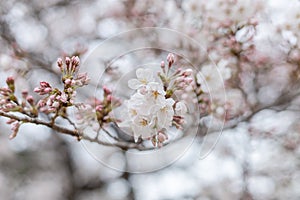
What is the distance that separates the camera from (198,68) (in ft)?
3.68

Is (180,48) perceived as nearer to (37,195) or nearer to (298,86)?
(298,86)

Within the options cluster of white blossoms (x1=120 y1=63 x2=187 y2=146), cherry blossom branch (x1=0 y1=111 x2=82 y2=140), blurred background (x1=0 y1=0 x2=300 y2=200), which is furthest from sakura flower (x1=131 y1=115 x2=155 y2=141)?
blurred background (x1=0 y1=0 x2=300 y2=200)

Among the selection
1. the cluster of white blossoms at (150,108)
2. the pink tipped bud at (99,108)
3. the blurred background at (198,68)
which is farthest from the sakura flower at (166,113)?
the blurred background at (198,68)

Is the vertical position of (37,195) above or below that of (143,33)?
below

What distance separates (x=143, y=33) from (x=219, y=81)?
546 mm

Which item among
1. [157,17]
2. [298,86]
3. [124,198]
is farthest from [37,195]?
[298,86]

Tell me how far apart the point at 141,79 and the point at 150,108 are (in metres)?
0.07

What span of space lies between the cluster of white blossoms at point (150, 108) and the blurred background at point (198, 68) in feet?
0.69

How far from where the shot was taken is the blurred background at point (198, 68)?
1.38 meters

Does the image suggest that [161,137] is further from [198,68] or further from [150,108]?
[198,68]

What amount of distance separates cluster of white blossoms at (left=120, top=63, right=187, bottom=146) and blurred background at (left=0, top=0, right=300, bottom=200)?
0.69 feet

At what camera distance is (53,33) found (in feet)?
7.99

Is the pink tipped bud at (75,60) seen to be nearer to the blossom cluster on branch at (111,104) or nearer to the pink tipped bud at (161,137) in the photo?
the blossom cluster on branch at (111,104)

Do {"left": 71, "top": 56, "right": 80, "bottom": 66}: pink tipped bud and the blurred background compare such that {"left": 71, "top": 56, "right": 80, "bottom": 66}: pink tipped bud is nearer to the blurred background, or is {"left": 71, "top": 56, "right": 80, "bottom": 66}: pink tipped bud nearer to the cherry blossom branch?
the cherry blossom branch
